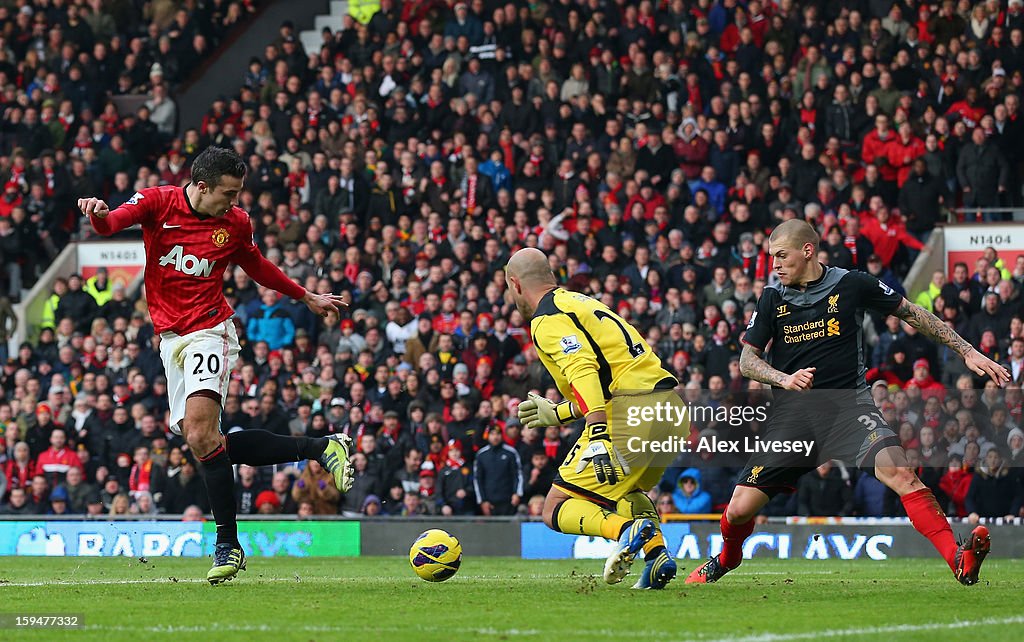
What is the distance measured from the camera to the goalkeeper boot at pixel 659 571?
8969mm

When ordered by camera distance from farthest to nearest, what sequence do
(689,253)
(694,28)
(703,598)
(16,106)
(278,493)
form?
(16,106) → (694,28) → (689,253) → (278,493) → (703,598)

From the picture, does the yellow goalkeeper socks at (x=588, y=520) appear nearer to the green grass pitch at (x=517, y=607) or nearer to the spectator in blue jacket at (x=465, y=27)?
the green grass pitch at (x=517, y=607)

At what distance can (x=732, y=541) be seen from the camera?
991 centimetres

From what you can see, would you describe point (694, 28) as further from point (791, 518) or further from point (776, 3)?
point (791, 518)

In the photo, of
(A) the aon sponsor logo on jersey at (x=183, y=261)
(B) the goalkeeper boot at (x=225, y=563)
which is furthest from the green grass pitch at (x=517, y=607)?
(A) the aon sponsor logo on jersey at (x=183, y=261)

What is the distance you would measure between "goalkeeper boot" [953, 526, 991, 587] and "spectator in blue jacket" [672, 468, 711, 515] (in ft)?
26.2

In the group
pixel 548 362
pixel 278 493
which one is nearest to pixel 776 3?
pixel 278 493

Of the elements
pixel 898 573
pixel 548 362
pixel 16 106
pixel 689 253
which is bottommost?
pixel 898 573

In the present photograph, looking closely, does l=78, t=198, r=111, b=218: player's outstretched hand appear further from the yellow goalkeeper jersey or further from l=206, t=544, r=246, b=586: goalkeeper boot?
the yellow goalkeeper jersey

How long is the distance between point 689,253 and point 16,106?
12430 millimetres

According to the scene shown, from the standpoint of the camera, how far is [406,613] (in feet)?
25.7

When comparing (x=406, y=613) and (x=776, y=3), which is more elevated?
(x=776, y=3)

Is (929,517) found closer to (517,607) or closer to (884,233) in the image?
(517,607)

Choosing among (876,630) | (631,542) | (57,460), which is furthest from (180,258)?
(57,460)
